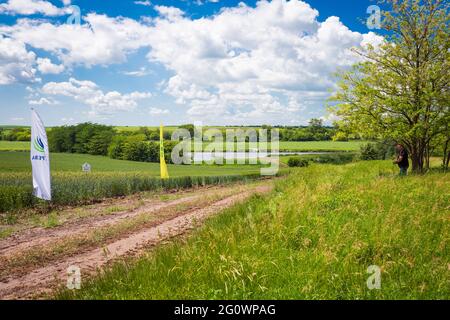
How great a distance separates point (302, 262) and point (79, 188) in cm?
2413

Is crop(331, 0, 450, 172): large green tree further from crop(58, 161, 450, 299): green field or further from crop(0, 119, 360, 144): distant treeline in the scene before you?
crop(0, 119, 360, 144): distant treeline

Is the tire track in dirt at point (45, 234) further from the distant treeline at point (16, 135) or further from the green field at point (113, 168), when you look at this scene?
the distant treeline at point (16, 135)

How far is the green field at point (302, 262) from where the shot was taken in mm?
5188

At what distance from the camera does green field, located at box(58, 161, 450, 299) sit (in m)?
5.19

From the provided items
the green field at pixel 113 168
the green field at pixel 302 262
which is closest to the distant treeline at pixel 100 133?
the green field at pixel 113 168

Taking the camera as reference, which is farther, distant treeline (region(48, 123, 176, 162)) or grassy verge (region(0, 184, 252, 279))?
distant treeline (region(48, 123, 176, 162))

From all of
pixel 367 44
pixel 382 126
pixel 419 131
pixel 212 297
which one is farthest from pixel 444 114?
pixel 212 297

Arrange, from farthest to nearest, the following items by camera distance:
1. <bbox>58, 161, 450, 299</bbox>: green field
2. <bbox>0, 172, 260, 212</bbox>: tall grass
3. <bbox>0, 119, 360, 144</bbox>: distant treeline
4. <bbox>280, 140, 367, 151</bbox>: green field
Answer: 1. <bbox>280, 140, 367, 151</bbox>: green field
2. <bbox>0, 119, 360, 144</bbox>: distant treeline
3. <bbox>0, 172, 260, 212</bbox>: tall grass
4. <bbox>58, 161, 450, 299</bbox>: green field

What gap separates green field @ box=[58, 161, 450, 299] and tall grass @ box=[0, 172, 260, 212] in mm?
17210

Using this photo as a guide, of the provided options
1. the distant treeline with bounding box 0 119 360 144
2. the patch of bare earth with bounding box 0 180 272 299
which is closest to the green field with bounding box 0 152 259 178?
the distant treeline with bounding box 0 119 360 144

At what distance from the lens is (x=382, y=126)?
19.1 m

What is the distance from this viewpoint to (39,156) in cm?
1658

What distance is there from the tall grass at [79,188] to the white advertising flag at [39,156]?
4.81 m
